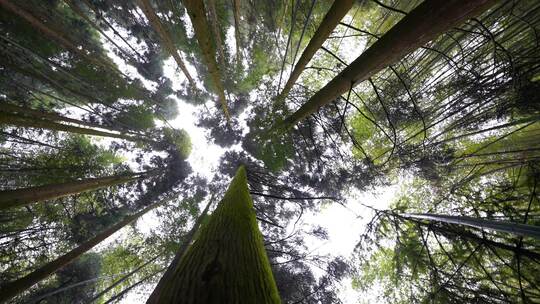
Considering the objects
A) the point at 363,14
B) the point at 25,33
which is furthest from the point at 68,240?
the point at 363,14

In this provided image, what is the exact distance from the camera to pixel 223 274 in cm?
77

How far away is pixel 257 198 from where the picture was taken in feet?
22.9

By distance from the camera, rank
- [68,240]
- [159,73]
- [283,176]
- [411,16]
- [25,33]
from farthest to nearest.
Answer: [159,73]
[68,240]
[283,176]
[25,33]
[411,16]

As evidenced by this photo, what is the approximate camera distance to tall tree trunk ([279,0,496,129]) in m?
0.98

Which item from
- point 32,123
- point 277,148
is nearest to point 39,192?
point 32,123

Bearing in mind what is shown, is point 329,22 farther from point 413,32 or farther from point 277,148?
point 277,148

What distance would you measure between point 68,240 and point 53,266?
532 cm

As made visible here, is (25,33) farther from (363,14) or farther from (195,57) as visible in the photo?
(363,14)

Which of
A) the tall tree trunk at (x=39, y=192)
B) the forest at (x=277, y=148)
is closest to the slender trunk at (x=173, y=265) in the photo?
the forest at (x=277, y=148)

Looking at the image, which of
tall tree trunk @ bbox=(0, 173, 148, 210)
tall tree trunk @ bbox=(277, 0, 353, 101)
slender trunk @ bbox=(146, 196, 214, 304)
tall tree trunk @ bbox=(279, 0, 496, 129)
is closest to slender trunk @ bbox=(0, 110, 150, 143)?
tall tree trunk @ bbox=(0, 173, 148, 210)

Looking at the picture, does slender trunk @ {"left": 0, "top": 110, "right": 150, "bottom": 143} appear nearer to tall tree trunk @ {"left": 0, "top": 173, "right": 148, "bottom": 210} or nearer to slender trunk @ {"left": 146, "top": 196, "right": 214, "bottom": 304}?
tall tree trunk @ {"left": 0, "top": 173, "right": 148, "bottom": 210}

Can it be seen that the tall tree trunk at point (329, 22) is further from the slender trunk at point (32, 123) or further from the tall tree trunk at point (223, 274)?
the slender trunk at point (32, 123)

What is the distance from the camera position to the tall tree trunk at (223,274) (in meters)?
0.68

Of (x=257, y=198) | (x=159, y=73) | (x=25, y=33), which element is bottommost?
(x=257, y=198)
